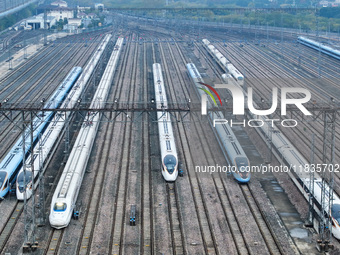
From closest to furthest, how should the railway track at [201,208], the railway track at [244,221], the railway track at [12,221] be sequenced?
the railway track at [244,221]
the railway track at [201,208]
the railway track at [12,221]

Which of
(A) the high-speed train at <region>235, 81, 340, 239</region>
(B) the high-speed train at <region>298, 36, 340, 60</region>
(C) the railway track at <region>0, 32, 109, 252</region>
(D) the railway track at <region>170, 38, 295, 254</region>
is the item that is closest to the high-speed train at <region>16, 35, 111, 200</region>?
(C) the railway track at <region>0, 32, 109, 252</region>

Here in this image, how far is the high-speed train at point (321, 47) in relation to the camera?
102250 mm

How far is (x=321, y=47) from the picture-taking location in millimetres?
110062

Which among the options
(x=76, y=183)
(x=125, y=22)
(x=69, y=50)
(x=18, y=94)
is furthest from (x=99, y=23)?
(x=76, y=183)

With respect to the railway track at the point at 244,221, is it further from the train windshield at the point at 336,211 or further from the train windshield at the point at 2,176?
the train windshield at the point at 2,176

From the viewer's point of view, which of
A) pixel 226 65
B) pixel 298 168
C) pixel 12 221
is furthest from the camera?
pixel 226 65

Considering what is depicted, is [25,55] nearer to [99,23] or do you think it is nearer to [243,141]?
[99,23]

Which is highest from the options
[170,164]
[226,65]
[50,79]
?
[226,65]

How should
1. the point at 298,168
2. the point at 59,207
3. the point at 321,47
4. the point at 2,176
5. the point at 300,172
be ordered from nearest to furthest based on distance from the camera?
the point at 59,207 → the point at 2,176 → the point at 300,172 → the point at 298,168 → the point at 321,47

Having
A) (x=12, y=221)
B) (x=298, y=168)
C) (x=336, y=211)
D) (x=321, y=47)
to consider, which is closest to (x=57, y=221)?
(x=12, y=221)

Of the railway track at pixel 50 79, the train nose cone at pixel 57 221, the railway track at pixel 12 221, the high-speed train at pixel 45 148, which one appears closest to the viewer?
the railway track at pixel 12 221

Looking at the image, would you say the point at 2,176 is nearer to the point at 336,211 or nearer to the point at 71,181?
the point at 71,181

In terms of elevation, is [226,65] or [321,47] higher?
[321,47]

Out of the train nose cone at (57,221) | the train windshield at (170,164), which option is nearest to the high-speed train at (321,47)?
the train windshield at (170,164)
